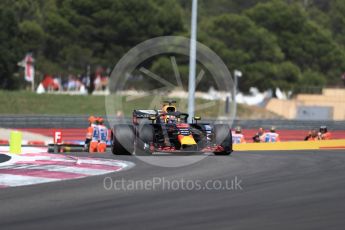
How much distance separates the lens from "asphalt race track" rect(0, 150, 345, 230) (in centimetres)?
868

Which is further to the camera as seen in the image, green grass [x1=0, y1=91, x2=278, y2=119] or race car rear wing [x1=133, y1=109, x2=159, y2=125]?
green grass [x1=0, y1=91, x2=278, y2=119]

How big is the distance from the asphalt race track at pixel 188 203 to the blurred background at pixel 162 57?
3740 cm

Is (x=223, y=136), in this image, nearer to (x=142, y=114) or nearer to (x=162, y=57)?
(x=142, y=114)

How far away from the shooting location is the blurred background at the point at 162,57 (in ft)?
190

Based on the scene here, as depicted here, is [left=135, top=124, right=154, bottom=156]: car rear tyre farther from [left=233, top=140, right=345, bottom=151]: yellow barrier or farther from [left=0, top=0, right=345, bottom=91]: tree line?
[left=0, top=0, right=345, bottom=91]: tree line

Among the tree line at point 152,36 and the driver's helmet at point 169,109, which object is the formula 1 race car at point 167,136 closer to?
the driver's helmet at point 169,109

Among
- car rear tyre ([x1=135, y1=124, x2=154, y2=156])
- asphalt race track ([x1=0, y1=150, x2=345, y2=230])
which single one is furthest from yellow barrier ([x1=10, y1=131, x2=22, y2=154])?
asphalt race track ([x1=0, y1=150, x2=345, y2=230])

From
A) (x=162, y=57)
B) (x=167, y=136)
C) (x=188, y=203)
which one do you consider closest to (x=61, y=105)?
(x=162, y=57)

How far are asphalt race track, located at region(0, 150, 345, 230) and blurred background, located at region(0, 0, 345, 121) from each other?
123ft

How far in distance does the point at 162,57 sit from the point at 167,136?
42.0 m

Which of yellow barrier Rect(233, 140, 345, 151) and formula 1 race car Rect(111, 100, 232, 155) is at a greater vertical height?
formula 1 race car Rect(111, 100, 232, 155)

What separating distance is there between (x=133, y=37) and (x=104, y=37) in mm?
2078

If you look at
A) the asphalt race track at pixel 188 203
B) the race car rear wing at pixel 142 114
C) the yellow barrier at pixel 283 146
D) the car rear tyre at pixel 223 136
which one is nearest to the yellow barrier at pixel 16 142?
the race car rear wing at pixel 142 114

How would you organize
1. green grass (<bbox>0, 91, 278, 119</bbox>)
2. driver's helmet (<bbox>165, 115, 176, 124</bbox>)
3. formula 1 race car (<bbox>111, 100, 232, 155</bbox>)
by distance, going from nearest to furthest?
1. formula 1 race car (<bbox>111, 100, 232, 155</bbox>)
2. driver's helmet (<bbox>165, 115, 176, 124</bbox>)
3. green grass (<bbox>0, 91, 278, 119</bbox>)
